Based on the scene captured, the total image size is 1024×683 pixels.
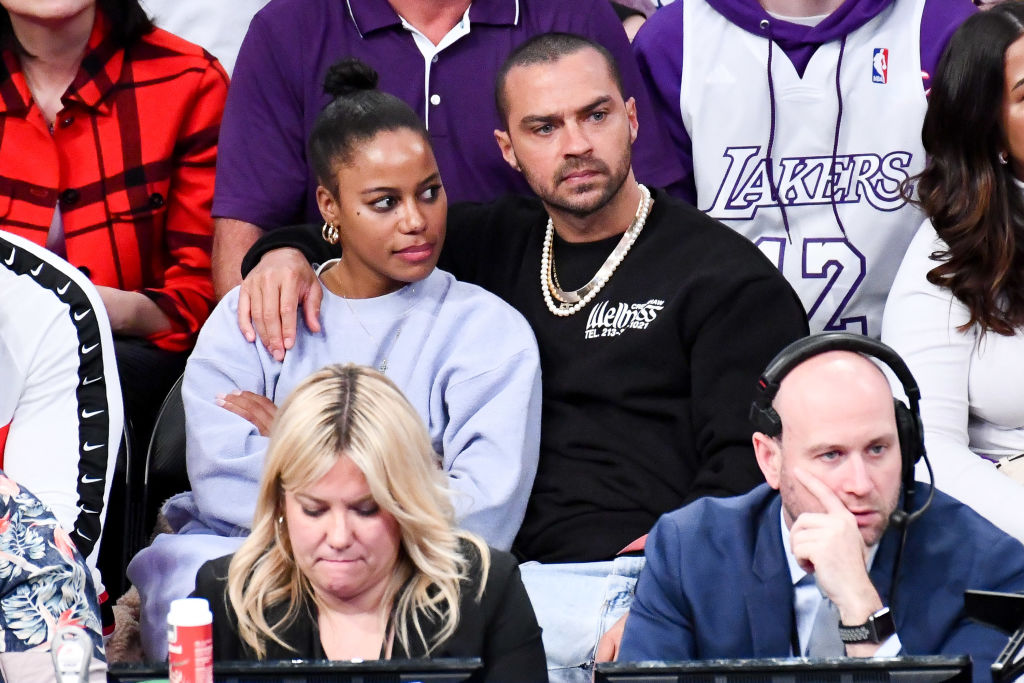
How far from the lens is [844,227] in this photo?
116 inches

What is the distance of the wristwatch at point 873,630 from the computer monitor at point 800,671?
373 mm

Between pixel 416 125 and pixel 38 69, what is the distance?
898 millimetres

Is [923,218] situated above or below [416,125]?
below

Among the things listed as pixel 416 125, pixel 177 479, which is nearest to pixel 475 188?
pixel 416 125

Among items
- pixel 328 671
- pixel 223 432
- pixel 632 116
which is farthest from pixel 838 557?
pixel 632 116

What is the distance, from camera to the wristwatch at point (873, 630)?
1674mm

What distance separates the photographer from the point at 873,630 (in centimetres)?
167

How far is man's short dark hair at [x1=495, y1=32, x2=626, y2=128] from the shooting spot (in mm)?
2619

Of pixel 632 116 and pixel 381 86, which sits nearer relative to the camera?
pixel 632 116

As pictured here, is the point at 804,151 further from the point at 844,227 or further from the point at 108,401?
the point at 108,401

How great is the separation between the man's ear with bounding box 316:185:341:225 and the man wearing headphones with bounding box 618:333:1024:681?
37.1 inches

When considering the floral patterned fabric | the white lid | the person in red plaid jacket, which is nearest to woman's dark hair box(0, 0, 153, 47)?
the person in red plaid jacket

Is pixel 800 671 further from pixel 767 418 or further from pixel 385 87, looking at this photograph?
pixel 385 87

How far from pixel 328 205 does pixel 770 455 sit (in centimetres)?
101
